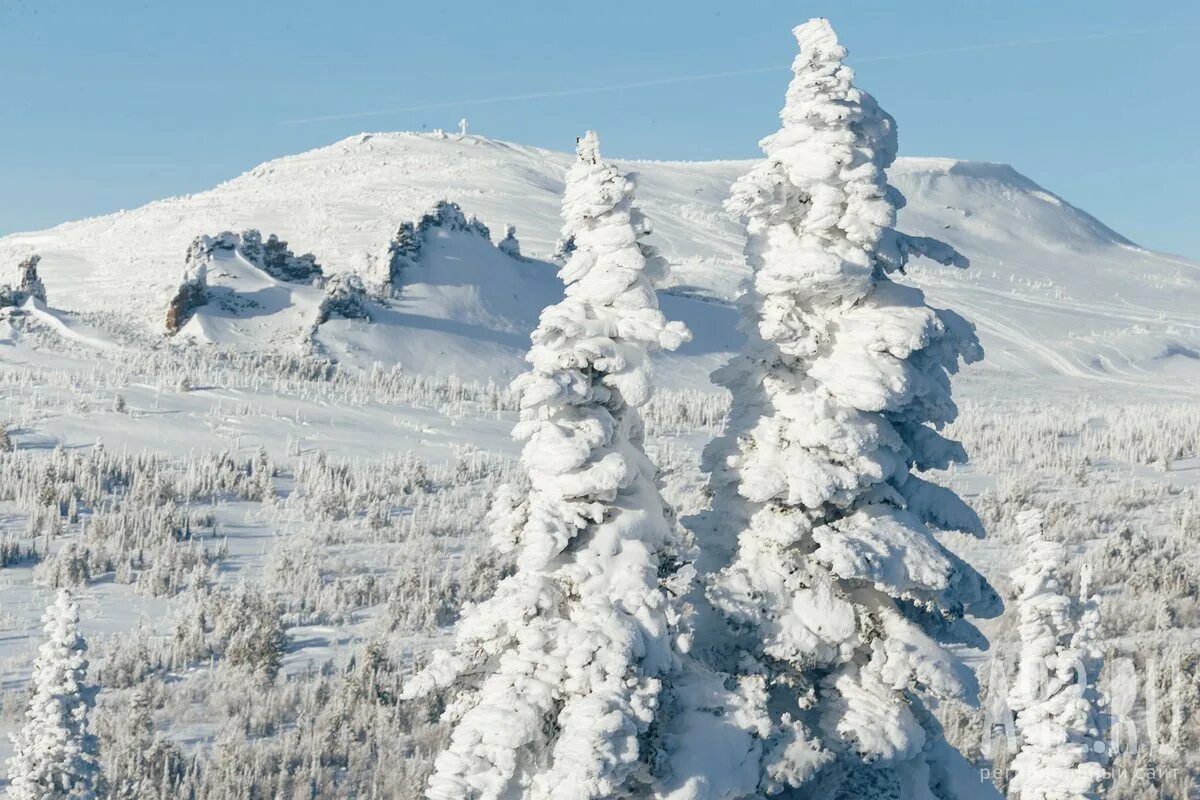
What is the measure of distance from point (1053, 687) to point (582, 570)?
706 cm

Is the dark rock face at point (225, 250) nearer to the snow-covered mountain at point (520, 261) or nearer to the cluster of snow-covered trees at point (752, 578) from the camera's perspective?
the snow-covered mountain at point (520, 261)

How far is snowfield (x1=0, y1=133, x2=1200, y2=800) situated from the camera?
45.6 ft

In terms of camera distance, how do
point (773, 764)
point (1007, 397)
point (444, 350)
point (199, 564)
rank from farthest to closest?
point (1007, 397) < point (444, 350) < point (199, 564) < point (773, 764)

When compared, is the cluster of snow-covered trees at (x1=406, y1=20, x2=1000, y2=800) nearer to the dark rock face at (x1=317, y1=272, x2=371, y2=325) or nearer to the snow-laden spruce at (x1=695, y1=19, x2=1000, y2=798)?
the snow-laden spruce at (x1=695, y1=19, x2=1000, y2=798)

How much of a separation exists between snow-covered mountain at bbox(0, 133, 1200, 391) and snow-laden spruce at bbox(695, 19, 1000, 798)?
13.5 metres

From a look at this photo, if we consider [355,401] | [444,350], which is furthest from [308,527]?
[444,350]

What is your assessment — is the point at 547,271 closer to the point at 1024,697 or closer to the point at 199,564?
the point at 199,564

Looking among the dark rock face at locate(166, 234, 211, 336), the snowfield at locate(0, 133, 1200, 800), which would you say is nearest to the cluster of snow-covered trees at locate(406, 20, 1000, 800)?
the snowfield at locate(0, 133, 1200, 800)

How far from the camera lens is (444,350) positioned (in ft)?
122

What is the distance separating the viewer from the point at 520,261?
46.1 meters

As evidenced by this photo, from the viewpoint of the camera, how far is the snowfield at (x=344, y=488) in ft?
45.6

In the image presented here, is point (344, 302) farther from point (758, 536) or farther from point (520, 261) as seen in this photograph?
point (758, 536)

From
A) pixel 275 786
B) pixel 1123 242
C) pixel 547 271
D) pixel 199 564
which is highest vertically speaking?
pixel 1123 242

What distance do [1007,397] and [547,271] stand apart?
55.4 feet
